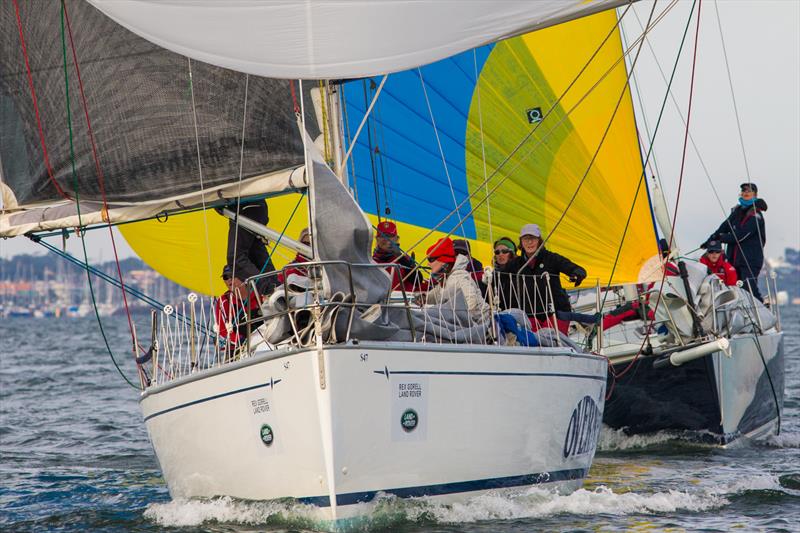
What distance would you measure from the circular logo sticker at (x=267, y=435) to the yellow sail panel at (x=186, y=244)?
18.9 ft

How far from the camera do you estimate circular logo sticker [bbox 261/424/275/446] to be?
22.2ft

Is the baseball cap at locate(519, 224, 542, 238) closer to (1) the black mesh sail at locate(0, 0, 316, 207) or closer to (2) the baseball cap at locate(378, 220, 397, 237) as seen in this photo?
(2) the baseball cap at locate(378, 220, 397, 237)

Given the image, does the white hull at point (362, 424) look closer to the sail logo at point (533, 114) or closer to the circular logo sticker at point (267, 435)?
the circular logo sticker at point (267, 435)

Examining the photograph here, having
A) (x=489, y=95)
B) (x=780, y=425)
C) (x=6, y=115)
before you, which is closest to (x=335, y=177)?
(x=6, y=115)

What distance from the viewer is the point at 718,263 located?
43.8ft

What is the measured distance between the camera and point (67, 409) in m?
17.0

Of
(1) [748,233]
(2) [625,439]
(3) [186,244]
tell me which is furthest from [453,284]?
(1) [748,233]

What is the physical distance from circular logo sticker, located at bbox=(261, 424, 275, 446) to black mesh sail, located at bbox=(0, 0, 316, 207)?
1.92 metres

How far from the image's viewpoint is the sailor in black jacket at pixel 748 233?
44.8 feet

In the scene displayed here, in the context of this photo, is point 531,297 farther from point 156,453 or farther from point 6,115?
point 6,115

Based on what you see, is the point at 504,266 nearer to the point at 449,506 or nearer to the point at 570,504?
the point at 570,504

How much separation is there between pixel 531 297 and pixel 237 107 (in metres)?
2.87

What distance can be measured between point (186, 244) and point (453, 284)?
17.7 feet

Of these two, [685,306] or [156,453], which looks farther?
[685,306]
